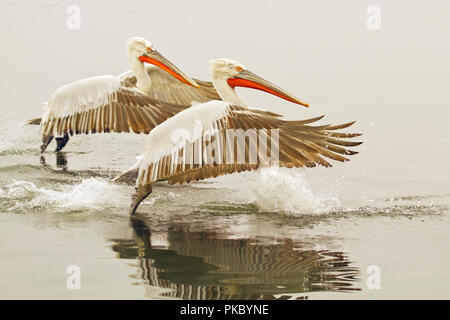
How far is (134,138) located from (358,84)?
18.8 feet

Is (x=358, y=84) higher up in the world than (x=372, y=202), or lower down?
higher up

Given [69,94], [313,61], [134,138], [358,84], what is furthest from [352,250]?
[313,61]

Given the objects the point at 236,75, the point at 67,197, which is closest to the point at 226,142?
the point at 236,75

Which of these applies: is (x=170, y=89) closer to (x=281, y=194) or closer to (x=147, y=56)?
(x=147, y=56)

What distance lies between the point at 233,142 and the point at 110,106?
7.45 ft

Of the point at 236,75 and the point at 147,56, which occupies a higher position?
the point at 147,56

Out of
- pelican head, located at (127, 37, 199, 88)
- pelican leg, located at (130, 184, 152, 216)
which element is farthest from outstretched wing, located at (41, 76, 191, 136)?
pelican leg, located at (130, 184, 152, 216)

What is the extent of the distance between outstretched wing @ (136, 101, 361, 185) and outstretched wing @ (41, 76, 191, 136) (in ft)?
5.49

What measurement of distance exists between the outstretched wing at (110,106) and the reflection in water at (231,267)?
1973mm

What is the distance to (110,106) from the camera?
29.7 ft

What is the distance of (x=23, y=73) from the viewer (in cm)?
1894

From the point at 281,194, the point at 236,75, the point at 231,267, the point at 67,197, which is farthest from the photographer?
the point at 236,75

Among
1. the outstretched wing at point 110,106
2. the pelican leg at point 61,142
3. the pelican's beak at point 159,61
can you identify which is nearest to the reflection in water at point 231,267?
the outstretched wing at point 110,106
